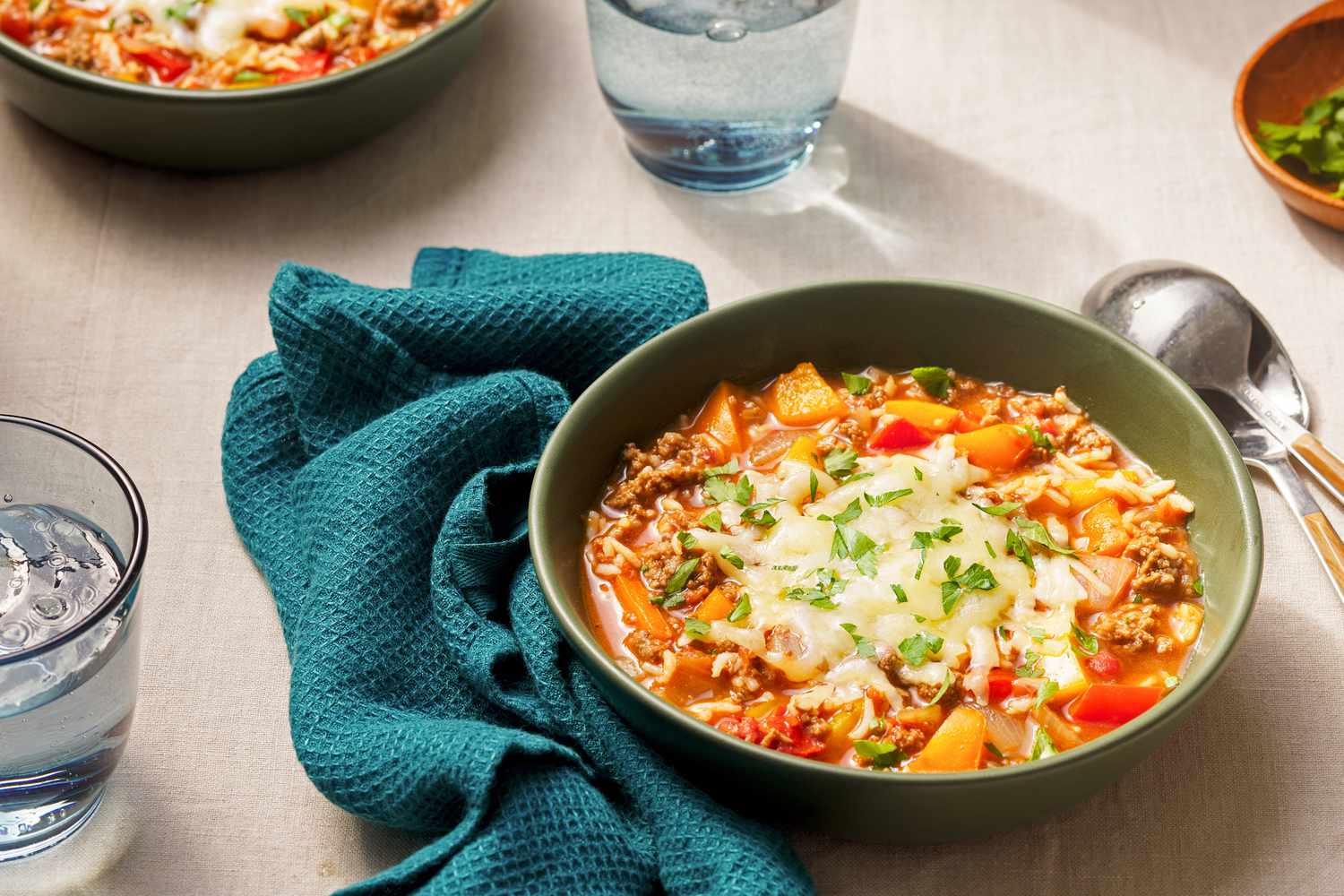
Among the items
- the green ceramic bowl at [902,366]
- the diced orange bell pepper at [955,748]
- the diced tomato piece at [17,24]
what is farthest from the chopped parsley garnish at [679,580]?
the diced tomato piece at [17,24]

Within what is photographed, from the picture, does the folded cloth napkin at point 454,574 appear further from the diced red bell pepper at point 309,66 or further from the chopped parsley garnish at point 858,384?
the diced red bell pepper at point 309,66

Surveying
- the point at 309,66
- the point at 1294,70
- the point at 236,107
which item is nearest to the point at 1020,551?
the point at 1294,70

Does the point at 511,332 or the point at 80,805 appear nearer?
the point at 80,805

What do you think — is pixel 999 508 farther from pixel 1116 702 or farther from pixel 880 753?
pixel 880 753

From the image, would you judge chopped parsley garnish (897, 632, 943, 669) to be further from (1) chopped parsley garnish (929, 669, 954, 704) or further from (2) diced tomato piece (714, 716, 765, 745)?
(2) diced tomato piece (714, 716, 765, 745)

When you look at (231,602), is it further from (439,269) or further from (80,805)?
(439,269)

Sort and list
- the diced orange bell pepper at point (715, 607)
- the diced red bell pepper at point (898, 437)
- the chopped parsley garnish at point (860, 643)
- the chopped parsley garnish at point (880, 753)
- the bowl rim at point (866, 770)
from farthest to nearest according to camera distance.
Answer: the diced red bell pepper at point (898, 437) < the diced orange bell pepper at point (715, 607) < the chopped parsley garnish at point (860, 643) < the chopped parsley garnish at point (880, 753) < the bowl rim at point (866, 770)

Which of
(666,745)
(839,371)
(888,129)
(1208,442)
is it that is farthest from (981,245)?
(666,745)
